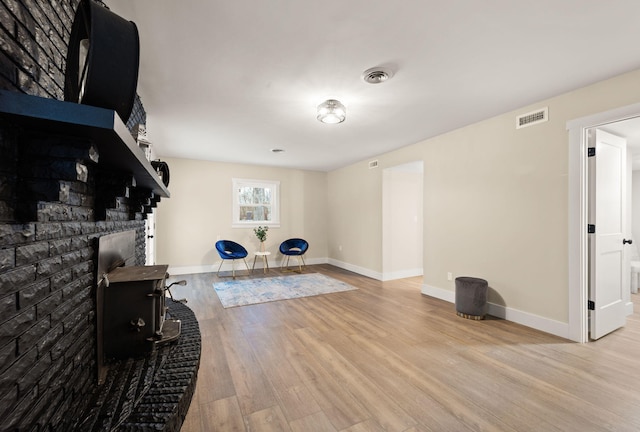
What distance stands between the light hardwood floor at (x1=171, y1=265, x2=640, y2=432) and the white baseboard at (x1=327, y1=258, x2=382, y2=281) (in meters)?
2.05

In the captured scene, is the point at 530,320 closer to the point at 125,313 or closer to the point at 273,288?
the point at 273,288

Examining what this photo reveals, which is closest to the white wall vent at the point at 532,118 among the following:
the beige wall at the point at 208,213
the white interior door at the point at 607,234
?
the white interior door at the point at 607,234

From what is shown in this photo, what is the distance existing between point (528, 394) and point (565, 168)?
7.19 ft

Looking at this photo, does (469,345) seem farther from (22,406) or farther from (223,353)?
(22,406)

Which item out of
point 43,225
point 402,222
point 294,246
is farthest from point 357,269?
point 43,225

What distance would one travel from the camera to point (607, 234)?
281 cm

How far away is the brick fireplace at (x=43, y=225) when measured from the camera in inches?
27.3

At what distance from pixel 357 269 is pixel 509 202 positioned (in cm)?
342

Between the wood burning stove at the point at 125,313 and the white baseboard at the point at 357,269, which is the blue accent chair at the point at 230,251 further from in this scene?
the wood burning stove at the point at 125,313

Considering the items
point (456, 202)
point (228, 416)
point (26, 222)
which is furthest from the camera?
point (456, 202)

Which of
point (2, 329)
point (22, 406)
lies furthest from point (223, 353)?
point (2, 329)

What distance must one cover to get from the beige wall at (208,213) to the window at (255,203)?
0.39ft

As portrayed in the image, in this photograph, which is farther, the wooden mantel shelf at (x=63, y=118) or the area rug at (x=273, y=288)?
the area rug at (x=273, y=288)

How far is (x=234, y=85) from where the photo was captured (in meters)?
2.54
